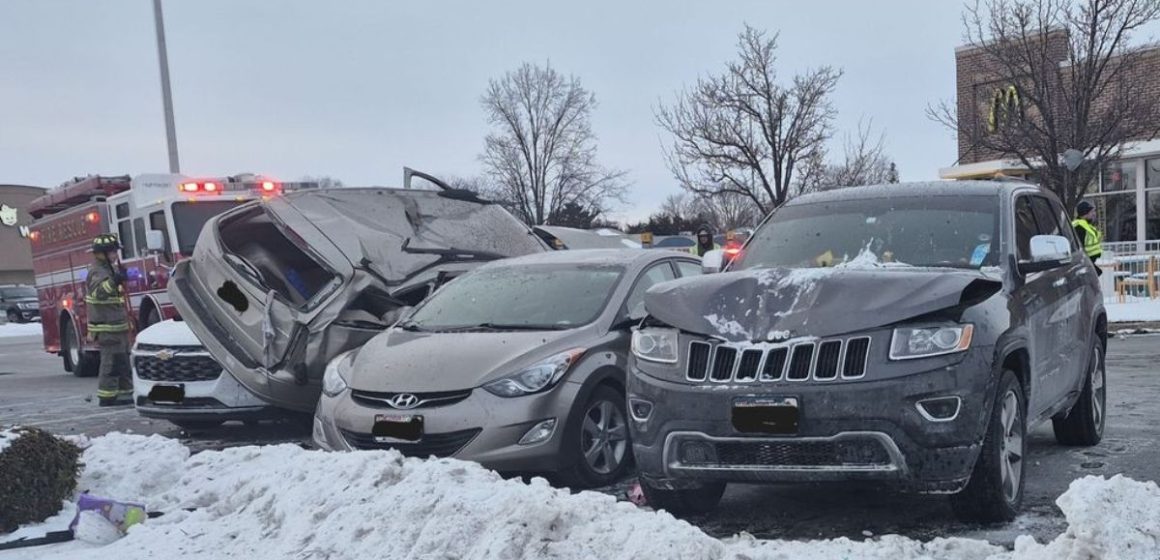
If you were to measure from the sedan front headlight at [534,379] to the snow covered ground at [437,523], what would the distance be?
0.90 meters

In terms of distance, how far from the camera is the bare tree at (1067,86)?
1730 cm

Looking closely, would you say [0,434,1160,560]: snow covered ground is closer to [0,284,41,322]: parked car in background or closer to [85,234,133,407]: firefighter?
[85,234,133,407]: firefighter

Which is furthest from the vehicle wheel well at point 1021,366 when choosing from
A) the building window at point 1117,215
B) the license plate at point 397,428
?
the building window at point 1117,215

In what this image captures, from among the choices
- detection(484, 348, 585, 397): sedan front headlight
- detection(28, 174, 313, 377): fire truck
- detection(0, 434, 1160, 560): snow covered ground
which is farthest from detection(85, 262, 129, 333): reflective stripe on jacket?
detection(484, 348, 585, 397): sedan front headlight

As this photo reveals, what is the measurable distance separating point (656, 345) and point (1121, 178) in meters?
24.1

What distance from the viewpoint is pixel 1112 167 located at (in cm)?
2436

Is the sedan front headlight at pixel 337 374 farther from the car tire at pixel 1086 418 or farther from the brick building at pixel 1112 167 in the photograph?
the brick building at pixel 1112 167

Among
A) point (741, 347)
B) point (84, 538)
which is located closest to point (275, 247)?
point (84, 538)

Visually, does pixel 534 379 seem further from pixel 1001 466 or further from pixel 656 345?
pixel 1001 466

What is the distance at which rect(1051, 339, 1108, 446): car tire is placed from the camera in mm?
6344

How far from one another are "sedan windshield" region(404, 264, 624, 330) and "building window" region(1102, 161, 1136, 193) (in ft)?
71.7

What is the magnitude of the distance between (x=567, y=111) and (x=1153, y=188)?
29.9m

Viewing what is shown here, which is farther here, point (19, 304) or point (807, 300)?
point (19, 304)

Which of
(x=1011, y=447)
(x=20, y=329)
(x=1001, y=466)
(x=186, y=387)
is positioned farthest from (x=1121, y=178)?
(x=20, y=329)
